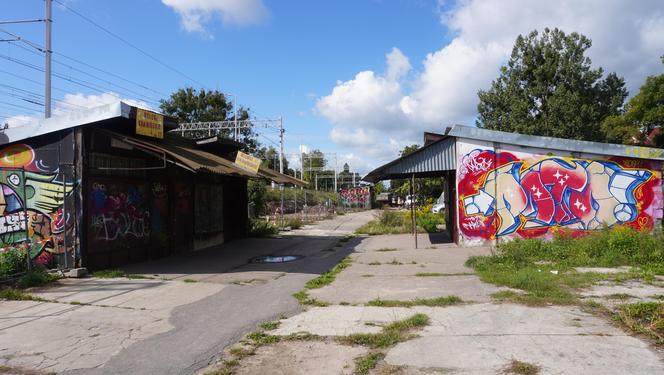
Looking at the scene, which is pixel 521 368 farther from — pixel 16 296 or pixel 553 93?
pixel 553 93

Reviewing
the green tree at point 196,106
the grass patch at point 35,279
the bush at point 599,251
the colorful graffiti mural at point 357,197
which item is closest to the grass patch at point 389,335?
the bush at point 599,251

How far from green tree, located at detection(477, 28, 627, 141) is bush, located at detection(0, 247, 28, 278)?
101ft

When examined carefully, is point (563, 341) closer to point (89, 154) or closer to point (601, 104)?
point (89, 154)

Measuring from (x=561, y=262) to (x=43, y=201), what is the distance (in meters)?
12.3

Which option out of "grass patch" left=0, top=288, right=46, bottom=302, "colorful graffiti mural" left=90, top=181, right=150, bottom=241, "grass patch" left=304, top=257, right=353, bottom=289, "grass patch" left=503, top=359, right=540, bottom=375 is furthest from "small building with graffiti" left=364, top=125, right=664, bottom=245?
"grass patch" left=0, top=288, right=46, bottom=302

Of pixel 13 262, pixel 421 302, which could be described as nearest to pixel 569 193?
pixel 421 302

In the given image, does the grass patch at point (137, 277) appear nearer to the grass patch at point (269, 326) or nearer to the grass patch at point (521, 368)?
the grass patch at point (269, 326)

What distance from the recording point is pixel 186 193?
15.3 meters

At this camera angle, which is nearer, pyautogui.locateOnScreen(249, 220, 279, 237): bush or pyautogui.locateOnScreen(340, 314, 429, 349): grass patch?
pyautogui.locateOnScreen(340, 314, 429, 349): grass patch

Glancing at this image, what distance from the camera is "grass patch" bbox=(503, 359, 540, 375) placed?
448cm

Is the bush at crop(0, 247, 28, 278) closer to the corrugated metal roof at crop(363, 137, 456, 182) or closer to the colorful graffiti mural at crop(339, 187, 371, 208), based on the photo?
the corrugated metal roof at crop(363, 137, 456, 182)

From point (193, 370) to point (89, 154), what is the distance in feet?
25.7

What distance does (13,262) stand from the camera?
954cm

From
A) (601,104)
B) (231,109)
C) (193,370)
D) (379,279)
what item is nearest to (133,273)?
(379,279)
